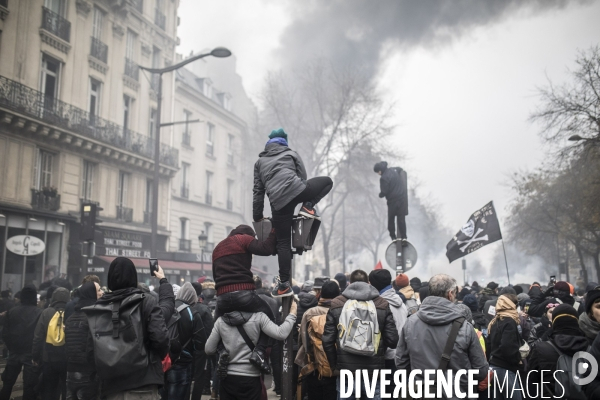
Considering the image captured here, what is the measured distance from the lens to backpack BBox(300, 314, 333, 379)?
5637 millimetres

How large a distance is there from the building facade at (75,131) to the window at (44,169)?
0.04m

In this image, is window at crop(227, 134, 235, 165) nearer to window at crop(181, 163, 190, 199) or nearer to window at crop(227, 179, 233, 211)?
window at crop(227, 179, 233, 211)

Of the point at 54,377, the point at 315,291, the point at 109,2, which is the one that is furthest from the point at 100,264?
the point at 315,291

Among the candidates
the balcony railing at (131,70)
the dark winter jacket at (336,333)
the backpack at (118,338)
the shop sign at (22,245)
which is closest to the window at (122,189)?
the balcony railing at (131,70)

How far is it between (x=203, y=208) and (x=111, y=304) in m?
31.8

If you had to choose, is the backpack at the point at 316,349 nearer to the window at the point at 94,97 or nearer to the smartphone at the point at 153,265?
the smartphone at the point at 153,265

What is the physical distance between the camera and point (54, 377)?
7836mm

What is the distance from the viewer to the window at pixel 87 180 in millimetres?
22719

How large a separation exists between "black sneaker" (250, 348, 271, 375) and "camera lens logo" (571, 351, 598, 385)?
2534 millimetres

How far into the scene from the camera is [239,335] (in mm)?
4711

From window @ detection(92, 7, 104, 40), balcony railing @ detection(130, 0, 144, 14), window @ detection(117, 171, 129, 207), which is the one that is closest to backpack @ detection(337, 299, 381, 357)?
window @ detection(117, 171, 129, 207)

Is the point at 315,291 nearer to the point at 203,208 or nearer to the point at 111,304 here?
the point at 111,304

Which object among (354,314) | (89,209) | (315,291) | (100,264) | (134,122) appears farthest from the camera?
(134,122)

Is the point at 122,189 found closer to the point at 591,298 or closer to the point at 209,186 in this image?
the point at 209,186
